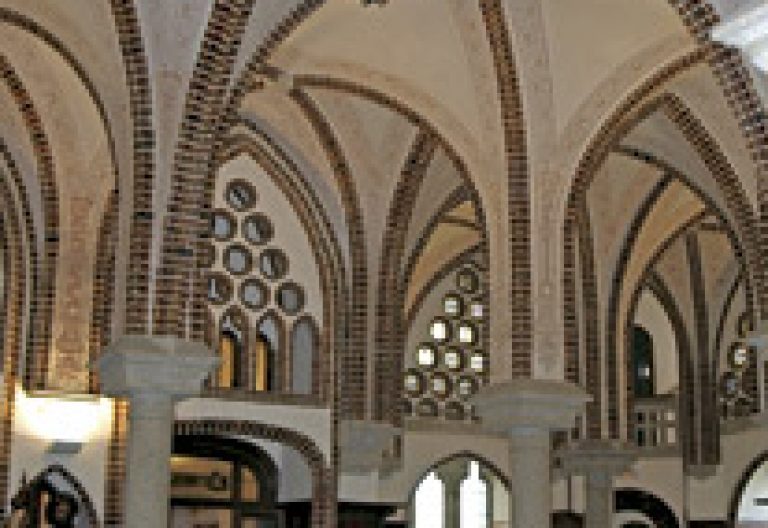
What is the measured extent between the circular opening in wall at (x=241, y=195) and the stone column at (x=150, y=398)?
23.5ft

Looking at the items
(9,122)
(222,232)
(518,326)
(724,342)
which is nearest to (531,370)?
(518,326)

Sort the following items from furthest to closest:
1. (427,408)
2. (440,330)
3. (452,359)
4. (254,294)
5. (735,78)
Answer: (440,330) → (452,359) → (427,408) → (254,294) → (735,78)

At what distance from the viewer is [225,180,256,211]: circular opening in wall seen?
59.5ft

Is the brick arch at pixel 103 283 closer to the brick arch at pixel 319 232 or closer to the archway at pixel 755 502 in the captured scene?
the brick arch at pixel 319 232

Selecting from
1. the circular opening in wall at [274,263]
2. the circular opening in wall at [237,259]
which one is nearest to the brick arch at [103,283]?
the circular opening in wall at [237,259]

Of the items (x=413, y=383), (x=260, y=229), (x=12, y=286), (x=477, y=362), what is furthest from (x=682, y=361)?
(x=12, y=286)

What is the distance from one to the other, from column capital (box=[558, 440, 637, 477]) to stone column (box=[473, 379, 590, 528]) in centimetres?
456

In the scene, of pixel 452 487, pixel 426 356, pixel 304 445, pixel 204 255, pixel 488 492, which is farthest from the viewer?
pixel 488 492

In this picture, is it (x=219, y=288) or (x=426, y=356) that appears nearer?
(x=219, y=288)

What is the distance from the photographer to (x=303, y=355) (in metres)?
18.0

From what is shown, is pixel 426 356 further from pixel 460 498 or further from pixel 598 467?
pixel 598 467

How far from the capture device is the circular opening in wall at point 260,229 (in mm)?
18188

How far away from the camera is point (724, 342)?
23891 millimetres

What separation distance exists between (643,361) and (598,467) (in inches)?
331
